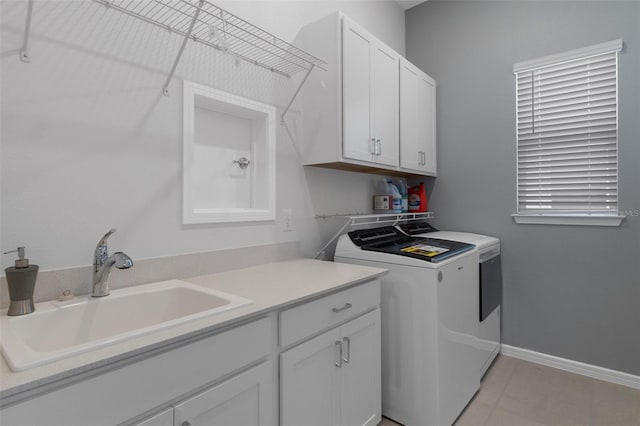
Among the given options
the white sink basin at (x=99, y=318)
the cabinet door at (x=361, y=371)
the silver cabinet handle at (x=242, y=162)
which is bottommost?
the cabinet door at (x=361, y=371)

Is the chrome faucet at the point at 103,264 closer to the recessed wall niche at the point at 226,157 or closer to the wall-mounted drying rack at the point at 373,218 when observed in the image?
the recessed wall niche at the point at 226,157

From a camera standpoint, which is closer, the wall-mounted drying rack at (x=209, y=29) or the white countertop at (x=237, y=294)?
the white countertop at (x=237, y=294)

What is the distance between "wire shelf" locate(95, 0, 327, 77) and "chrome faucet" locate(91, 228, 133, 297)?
0.88 meters

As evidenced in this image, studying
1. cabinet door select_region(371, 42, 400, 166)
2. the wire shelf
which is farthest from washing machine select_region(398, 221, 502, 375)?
the wire shelf

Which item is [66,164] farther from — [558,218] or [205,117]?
[558,218]

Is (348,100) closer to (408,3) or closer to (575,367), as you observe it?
(408,3)

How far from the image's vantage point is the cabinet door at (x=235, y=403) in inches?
38.0

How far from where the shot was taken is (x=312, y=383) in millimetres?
1373

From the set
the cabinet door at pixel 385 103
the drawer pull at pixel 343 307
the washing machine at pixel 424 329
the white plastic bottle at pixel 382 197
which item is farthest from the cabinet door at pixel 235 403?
the white plastic bottle at pixel 382 197

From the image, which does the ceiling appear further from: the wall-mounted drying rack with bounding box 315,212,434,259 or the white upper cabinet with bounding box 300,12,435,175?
the wall-mounted drying rack with bounding box 315,212,434,259

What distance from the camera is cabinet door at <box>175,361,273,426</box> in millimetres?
965

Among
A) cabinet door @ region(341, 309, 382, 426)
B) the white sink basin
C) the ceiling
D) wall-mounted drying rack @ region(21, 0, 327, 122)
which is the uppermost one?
the ceiling

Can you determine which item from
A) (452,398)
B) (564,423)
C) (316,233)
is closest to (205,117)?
(316,233)

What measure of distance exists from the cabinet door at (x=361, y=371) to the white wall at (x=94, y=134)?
2.47 feet
